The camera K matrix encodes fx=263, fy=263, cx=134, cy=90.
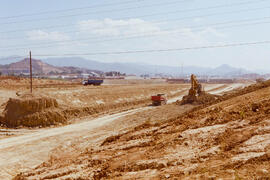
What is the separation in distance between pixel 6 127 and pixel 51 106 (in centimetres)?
499

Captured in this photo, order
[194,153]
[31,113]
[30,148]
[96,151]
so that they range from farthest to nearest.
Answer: [31,113], [30,148], [96,151], [194,153]

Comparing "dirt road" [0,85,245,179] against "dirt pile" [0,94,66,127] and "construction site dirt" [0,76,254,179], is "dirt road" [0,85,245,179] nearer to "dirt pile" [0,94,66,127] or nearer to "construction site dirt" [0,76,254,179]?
"construction site dirt" [0,76,254,179]

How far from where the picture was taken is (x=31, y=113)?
2748 centimetres

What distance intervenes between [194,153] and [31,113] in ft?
74.6

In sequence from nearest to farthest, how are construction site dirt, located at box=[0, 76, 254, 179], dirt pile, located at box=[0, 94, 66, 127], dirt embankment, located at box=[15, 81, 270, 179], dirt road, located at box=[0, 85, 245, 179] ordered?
dirt embankment, located at box=[15, 81, 270, 179] → construction site dirt, located at box=[0, 76, 254, 179] → dirt road, located at box=[0, 85, 245, 179] → dirt pile, located at box=[0, 94, 66, 127]

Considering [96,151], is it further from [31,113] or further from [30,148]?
[31,113]

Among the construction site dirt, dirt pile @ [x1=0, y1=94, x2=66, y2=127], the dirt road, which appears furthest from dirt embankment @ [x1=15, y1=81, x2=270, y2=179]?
dirt pile @ [x1=0, y1=94, x2=66, y2=127]

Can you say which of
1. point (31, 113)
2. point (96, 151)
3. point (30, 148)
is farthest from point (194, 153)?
point (31, 113)

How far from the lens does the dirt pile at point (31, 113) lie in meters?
26.8

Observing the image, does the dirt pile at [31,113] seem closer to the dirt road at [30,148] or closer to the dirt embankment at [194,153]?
the dirt road at [30,148]

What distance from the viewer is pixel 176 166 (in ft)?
26.3

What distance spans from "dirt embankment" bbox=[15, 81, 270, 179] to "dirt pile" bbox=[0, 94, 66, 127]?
54.7ft

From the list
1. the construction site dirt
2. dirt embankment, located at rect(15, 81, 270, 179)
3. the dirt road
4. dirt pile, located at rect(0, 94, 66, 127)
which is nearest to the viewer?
dirt embankment, located at rect(15, 81, 270, 179)

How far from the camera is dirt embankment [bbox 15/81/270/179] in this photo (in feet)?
23.5
